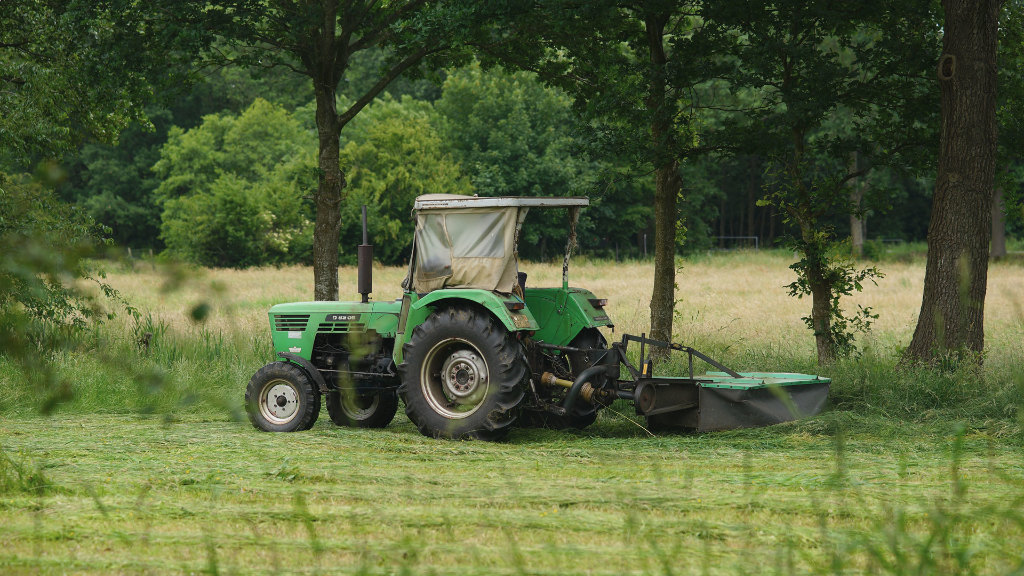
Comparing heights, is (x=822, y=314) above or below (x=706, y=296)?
above

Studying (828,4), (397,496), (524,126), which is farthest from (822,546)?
(524,126)

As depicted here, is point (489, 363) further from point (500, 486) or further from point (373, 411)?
point (500, 486)

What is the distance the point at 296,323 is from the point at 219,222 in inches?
1274

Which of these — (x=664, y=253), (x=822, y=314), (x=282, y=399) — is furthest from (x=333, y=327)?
(x=822, y=314)

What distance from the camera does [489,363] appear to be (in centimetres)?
752

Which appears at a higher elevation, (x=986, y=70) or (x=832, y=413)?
(x=986, y=70)

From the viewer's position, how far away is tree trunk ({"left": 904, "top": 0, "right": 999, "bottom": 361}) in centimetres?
902

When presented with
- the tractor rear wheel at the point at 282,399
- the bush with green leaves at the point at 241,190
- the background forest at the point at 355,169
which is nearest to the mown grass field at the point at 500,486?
the tractor rear wheel at the point at 282,399

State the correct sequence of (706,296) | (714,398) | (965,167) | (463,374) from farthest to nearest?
(706,296) → (965,167) → (463,374) → (714,398)

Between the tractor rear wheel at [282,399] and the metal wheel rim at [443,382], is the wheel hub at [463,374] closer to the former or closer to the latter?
the metal wheel rim at [443,382]

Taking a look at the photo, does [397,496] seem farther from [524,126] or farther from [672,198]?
[524,126]

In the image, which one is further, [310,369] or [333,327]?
[333,327]

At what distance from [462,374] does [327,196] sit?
21.3 ft

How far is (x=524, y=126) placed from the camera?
45.0 meters
